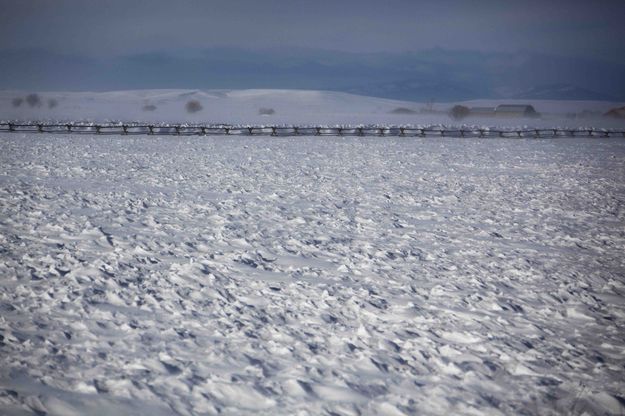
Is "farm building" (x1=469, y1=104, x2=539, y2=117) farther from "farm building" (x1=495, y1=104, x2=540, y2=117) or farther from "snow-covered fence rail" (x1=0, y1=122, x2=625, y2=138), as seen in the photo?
"snow-covered fence rail" (x1=0, y1=122, x2=625, y2=138)

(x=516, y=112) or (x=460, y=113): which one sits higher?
(x=516, y=112)

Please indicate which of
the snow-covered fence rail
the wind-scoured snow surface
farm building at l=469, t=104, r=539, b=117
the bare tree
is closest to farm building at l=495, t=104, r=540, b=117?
farm building at l=469, t=104, r=539, b=117

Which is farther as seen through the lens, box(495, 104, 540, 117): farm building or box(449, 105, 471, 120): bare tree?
box(449, 105, 471, 120): bare tree

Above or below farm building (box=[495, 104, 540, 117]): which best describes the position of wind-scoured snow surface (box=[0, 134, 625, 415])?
below

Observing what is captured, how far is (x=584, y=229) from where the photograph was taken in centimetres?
1121

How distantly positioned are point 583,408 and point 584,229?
7893 millimetres

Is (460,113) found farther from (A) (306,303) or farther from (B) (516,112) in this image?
(A) (306,303)

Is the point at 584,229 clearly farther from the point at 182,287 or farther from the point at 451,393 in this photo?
the point at 182,287

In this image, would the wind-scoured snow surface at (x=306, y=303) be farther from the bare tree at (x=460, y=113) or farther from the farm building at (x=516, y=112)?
the farm building at (x=516, y=112)

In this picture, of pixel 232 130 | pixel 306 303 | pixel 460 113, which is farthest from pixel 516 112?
pixel 306 303

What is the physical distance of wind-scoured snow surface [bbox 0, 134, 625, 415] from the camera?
455 cm

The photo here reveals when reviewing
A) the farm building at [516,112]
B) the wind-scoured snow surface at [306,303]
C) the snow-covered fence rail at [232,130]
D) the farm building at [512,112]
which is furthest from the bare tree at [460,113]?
the wind-scoured snow surface at [306,303]

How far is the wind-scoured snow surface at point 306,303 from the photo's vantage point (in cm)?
455

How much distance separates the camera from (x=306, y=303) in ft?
21.7
